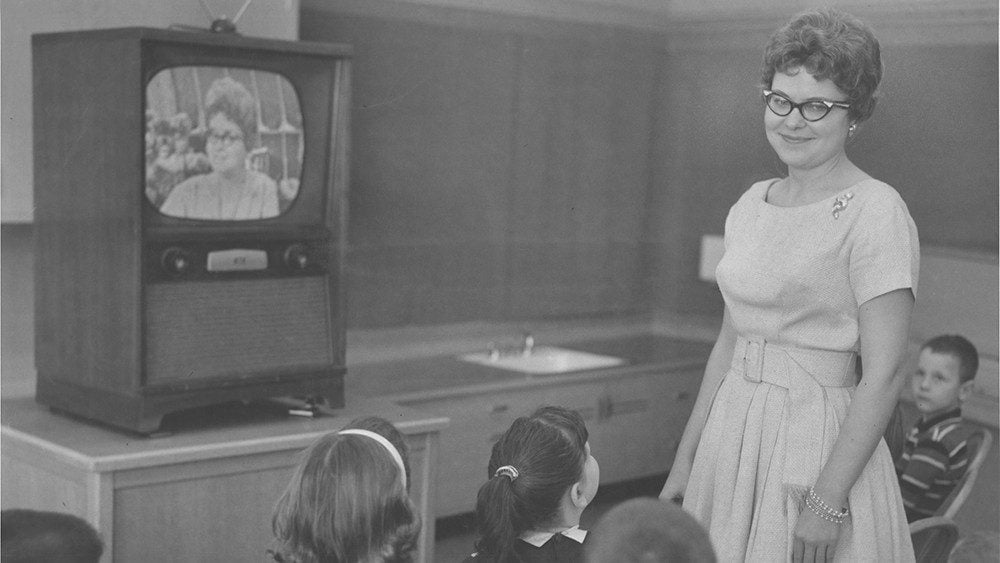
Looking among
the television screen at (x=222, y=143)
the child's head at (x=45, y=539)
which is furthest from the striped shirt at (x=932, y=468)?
the child's head at (x=45, y=539)

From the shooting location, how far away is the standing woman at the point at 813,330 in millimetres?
1809

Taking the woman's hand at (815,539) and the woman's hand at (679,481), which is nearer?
the woman's hand at (815,539)

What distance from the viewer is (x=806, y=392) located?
6.35ft

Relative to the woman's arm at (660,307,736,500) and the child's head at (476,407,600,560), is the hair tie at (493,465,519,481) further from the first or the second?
the woman's arm at (660,307,736,500)

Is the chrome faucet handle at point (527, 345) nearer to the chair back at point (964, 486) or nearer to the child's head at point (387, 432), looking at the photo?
the chair back at point (964, 486)

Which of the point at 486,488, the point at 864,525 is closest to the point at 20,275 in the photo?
the point at 486,488

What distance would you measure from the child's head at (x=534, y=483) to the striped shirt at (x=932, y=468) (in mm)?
1219

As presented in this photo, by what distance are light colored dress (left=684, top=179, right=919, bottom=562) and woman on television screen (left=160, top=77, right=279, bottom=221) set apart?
1149 millimetres

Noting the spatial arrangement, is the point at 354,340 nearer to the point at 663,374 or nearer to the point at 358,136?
the point at 358,136

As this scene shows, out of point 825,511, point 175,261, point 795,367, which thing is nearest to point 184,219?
point 175,261

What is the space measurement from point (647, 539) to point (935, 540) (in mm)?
1299

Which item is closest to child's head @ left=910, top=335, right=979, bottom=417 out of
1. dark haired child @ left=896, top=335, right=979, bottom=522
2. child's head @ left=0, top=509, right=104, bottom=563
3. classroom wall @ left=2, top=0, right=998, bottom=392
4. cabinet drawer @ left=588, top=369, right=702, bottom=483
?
dark haired child @ left=896, top=335, right=979, bottom=522

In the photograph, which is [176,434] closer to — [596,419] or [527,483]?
[527,483]

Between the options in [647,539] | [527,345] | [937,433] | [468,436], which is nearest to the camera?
[647,539]
